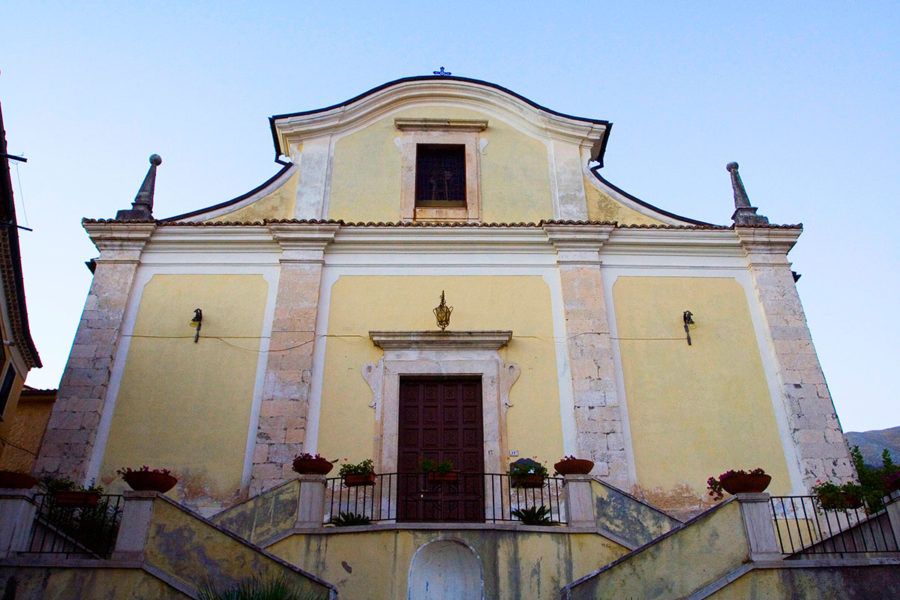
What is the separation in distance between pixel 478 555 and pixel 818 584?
351 cm

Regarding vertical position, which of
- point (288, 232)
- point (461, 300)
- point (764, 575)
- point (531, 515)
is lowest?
point (764, 575)

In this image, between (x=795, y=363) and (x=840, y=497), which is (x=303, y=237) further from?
(x=840, y=497)

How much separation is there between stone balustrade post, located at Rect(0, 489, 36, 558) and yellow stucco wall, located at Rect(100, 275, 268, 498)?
3.12 meters

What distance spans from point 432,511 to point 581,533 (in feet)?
8.94

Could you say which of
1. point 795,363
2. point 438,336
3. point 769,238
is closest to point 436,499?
point 438,336

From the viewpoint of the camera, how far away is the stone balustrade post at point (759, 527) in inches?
283

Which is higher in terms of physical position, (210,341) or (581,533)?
(210,341)

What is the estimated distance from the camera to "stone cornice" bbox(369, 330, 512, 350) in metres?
11.7

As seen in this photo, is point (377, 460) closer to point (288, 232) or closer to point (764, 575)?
point (288, 232)

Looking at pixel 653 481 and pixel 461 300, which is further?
pixel 461 300

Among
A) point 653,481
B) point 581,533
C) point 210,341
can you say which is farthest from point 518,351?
point 210,341

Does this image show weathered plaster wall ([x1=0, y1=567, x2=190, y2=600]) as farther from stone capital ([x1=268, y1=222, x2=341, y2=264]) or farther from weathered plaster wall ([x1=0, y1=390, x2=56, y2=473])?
weathered plaster wall ([x1=0, y1=390, x2=56, y2=473])

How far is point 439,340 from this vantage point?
11.7 meters

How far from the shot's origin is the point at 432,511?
10422 millimetres
